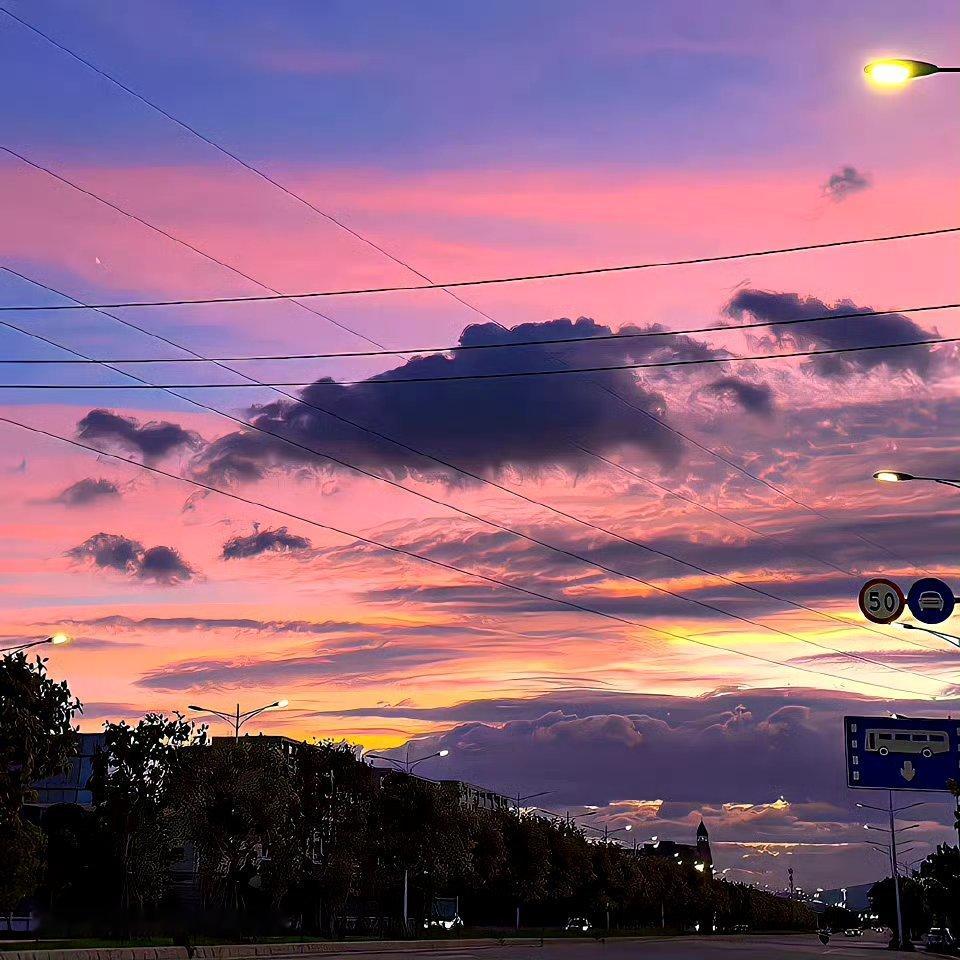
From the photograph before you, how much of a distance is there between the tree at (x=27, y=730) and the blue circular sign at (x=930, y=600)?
28.7 metres

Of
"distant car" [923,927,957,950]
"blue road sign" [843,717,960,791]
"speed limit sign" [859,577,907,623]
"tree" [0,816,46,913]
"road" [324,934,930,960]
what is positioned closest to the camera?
"speed limit sign" [859,577,907,623]

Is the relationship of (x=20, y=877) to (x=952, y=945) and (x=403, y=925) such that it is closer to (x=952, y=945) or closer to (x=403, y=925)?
(x=403, y=925)

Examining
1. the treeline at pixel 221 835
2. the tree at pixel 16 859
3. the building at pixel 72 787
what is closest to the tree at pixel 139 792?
the treeline at pixel 221 835

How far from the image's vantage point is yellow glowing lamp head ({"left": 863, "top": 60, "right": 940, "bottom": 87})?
18.5m

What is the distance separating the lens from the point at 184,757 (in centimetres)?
8138

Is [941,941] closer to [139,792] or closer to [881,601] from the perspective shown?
[139,792]

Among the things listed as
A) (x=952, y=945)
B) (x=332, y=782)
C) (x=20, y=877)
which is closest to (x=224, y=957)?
(x=20, y=877)

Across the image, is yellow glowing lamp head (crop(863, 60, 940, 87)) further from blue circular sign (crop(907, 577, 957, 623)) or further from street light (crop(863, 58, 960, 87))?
blue circular sign (crop(907, 577, 957, 623))

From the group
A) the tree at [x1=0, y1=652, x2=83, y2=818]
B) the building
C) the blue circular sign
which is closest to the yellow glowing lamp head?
the blue circular sign

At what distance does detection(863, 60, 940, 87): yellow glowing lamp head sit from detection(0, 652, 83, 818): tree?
39866 mm

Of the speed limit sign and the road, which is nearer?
the speed limit sign

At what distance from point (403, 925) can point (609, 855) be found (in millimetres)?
72809

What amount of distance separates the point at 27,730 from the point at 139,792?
29987 millimetres

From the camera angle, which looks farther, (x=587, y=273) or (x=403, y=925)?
(x=403, y=925)
